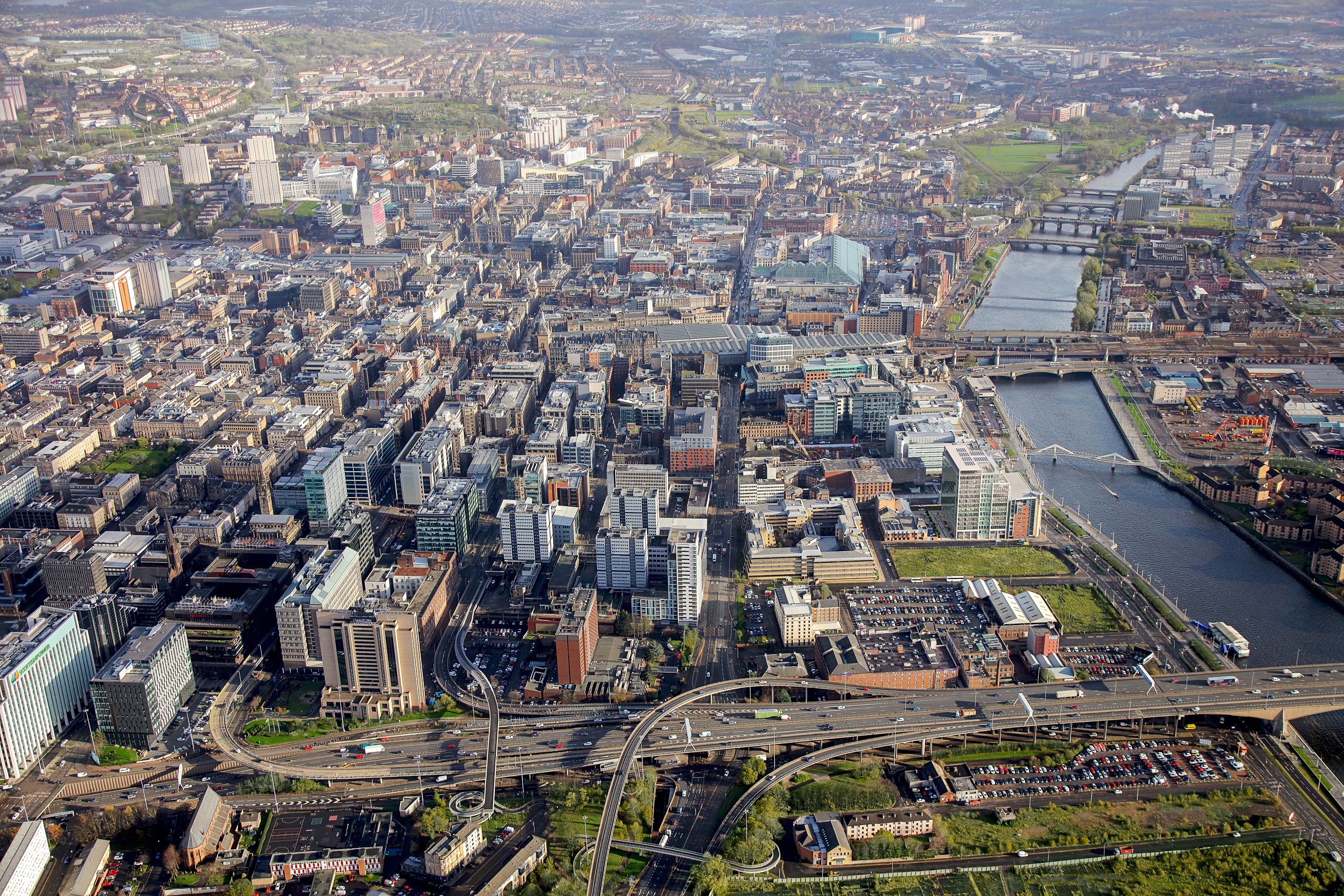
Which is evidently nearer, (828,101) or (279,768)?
(279,768)

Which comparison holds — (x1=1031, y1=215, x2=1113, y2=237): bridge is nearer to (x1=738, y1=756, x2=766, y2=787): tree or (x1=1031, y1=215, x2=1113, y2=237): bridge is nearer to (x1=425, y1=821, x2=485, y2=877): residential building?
(x1=738, y1=756, x2=766, y2=787): tree

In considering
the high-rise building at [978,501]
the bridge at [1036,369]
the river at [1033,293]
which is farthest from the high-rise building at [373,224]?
the high-rise building at [978,501]

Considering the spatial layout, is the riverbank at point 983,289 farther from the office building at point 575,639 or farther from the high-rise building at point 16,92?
the high-rise building at point 16,92

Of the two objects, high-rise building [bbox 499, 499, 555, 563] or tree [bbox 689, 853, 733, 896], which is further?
high-rise building [bbox 499, 499, 555, 563]

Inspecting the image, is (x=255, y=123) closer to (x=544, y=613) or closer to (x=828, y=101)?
(x=828, y=101)

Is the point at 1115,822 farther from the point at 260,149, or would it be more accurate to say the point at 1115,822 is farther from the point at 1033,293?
the point at 260,149

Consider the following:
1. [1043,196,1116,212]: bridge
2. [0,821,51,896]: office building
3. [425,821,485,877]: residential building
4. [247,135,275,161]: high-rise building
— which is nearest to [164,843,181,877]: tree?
[0,821,51,896]: office building

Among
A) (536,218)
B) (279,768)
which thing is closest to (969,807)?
(279,768)
